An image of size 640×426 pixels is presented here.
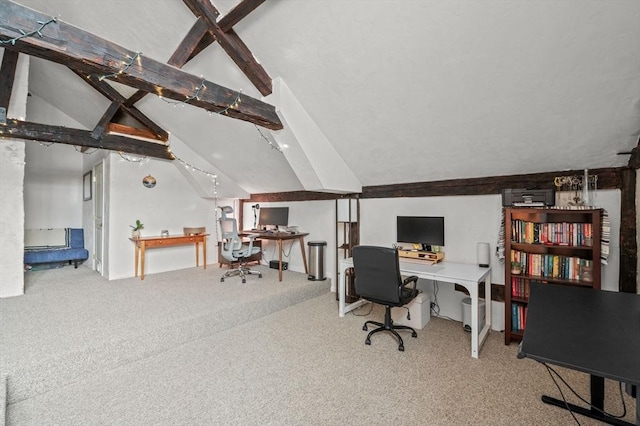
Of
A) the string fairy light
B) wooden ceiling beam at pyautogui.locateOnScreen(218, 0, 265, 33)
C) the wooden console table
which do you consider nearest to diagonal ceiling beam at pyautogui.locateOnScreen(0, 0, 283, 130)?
the string fairy light

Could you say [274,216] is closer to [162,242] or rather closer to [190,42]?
[162,242]

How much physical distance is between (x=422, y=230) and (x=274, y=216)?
313cm

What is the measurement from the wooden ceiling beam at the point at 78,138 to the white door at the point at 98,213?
899 millimetres

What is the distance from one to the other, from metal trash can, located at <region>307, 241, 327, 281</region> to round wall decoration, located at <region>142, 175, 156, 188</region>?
3377mm

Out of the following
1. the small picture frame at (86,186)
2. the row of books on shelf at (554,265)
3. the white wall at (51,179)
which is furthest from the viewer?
the small picture frame at (86,186)

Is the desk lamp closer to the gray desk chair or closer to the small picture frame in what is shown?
the gray desk chair

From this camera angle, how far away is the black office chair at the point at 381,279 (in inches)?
109

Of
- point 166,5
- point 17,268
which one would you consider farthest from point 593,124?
point 17,268

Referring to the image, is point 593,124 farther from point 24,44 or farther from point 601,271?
point 24,44

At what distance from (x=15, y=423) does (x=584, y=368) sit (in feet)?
10.8

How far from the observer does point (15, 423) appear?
1921 mm

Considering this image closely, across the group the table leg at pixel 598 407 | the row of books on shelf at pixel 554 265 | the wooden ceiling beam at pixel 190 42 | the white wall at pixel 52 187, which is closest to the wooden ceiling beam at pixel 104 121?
the wooden ceiling beam at pixel 190 42

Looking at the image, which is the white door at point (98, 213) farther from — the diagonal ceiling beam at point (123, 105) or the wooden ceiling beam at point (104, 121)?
the diagonal ceiling beam at point (123, 105)

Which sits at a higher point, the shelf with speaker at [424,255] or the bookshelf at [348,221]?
the bookshelf at [348,221]
